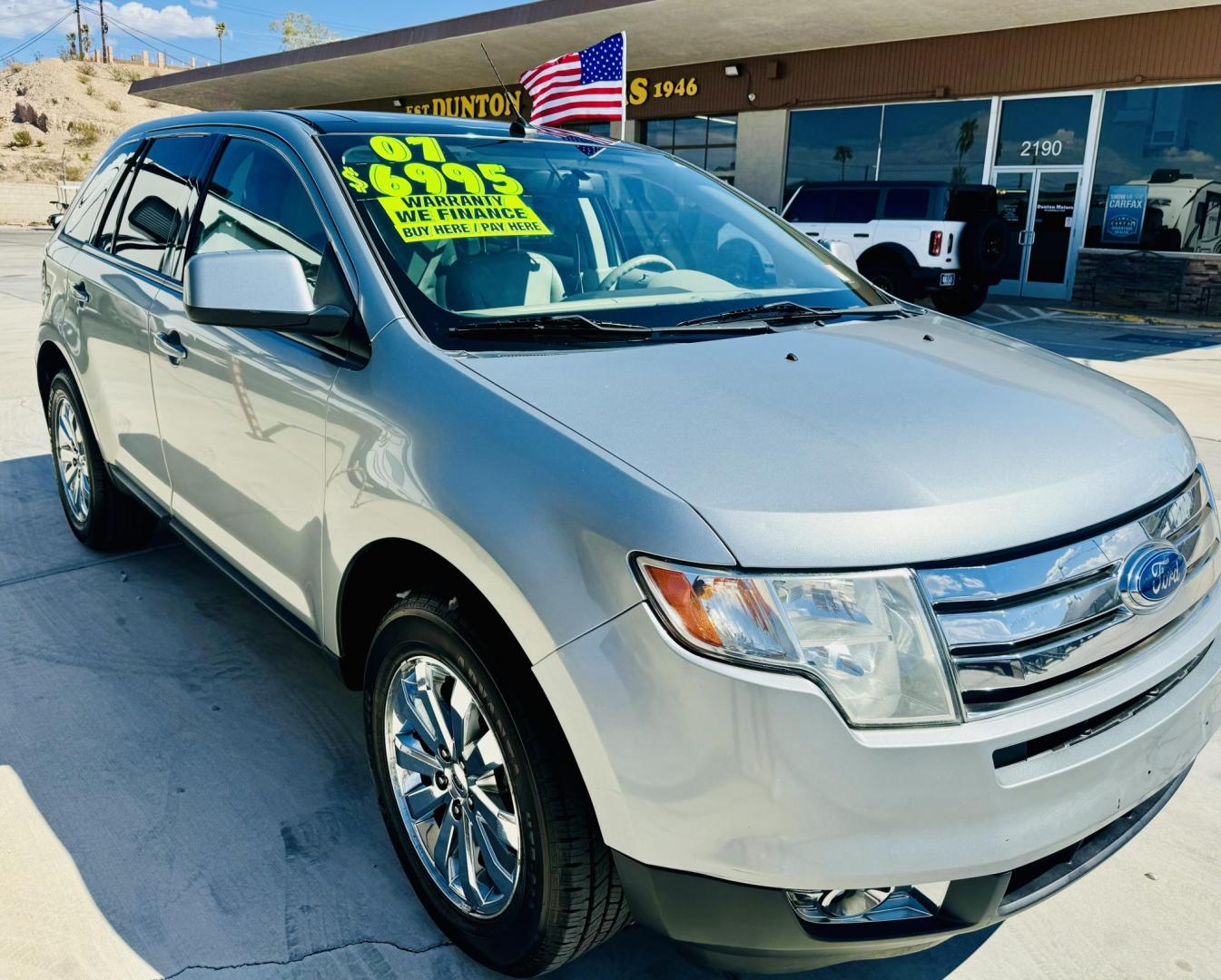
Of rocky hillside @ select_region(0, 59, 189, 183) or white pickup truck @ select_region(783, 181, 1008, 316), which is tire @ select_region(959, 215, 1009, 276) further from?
rocky hillside @ select_region(0, 59, 189, 183)

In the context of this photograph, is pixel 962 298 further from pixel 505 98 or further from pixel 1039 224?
pixel 505 98

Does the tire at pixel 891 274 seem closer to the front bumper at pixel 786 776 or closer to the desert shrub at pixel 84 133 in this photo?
the front bumper at pixel 786 776

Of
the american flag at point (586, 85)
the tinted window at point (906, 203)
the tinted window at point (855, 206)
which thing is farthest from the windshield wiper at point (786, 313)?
the tinted window at point (855, 206)

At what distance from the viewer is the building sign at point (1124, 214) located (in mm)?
16219

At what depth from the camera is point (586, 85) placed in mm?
10320

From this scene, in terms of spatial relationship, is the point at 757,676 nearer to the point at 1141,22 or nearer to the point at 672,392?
the point at 672,392

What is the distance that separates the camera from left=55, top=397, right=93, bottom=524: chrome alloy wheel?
428 centimetres

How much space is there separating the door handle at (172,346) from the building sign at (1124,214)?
55.2ft

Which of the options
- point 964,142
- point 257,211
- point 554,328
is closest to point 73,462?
point 257,211

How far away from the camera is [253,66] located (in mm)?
27844

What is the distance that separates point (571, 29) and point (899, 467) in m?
19.5

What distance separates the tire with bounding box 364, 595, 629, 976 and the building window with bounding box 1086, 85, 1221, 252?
17.0 m

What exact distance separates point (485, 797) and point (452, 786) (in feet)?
0.44

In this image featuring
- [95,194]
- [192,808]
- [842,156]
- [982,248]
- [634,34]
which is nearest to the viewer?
[192,808]
